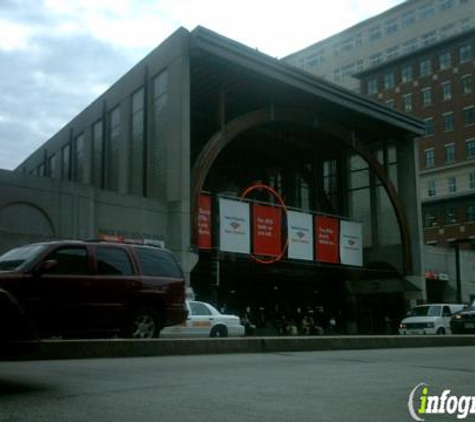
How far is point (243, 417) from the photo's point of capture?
18.8ft

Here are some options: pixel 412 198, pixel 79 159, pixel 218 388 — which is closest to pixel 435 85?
pixel 412 198

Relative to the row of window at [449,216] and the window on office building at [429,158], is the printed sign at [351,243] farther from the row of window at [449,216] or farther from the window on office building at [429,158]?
the window on office building at [429,158]

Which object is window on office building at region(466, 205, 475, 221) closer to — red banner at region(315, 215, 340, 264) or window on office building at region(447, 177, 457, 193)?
window on office building at region(447, 177, 457, 193)

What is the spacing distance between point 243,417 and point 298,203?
4899 centimetres

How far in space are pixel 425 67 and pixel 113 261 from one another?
7556 cm

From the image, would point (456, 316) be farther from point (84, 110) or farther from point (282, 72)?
point (84, 110)

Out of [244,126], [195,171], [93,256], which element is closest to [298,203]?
[244,126]

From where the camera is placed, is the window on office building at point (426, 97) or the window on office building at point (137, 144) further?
the window on office building at point (426, 97)

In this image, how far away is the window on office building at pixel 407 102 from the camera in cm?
8362

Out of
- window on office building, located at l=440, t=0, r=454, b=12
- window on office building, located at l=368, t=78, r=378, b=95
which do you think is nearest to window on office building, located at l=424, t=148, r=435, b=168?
window on office building, located at l=368, t=78, r=378, b=95

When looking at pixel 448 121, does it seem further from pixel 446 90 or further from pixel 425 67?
pixel 425 67

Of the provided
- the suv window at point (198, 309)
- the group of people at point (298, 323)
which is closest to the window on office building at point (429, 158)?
the group of people at point (298, 323)

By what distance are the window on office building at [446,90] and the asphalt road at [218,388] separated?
71777mm

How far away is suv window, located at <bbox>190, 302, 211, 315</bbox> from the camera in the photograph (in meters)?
23.1
